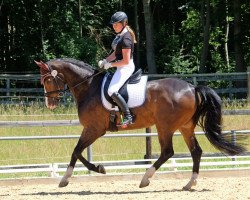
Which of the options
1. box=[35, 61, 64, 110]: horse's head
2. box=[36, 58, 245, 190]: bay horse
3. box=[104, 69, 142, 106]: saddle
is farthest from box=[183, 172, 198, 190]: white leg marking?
box=[35, 61, 64, 110]: horse's head

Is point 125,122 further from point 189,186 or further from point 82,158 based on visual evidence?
point 189,186

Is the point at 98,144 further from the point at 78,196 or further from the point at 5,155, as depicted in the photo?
the point at 78,196

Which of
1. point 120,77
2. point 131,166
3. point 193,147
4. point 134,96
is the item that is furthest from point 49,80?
point 193,147

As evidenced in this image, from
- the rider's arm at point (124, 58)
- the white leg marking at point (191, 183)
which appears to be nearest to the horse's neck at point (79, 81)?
the rider's arm at point (124, 58)

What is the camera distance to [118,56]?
34.2ft

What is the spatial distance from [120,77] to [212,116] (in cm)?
150

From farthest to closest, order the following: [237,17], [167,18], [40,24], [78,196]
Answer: [167,18] → [40,24] → [237,17] → [78,196]

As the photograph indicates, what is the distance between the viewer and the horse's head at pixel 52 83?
10383mm

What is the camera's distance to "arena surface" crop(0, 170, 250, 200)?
372 inches

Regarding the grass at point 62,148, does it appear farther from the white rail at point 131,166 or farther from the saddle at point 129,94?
the saddle at point 129,94

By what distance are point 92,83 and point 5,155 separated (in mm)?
3966

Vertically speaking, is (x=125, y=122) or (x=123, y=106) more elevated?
(x=123, y=106)

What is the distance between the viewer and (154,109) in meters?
10.3

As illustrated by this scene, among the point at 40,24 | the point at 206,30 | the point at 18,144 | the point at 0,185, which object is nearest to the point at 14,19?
the point at 40,24
